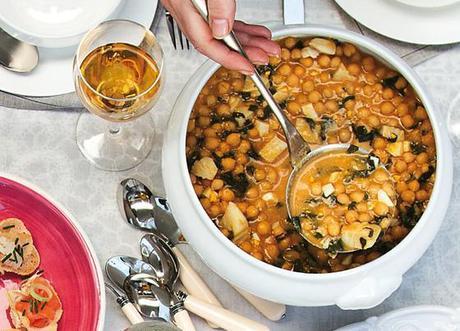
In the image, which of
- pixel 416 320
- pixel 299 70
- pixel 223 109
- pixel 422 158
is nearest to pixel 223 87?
pixel 223 109

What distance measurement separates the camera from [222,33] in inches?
58.1

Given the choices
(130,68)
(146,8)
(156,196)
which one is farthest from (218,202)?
(146,8)

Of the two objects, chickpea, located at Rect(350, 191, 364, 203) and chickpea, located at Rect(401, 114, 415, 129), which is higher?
chickpea, located at Rect(401, 114, 415, 129)

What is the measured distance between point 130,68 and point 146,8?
0.47 feet

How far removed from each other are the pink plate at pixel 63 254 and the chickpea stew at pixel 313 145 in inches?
9.1

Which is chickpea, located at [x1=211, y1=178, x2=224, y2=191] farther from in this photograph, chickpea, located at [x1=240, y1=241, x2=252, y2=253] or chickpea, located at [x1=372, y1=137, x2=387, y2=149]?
chickpea, located at [x1=372, y1=137, x2=387, y2=149]

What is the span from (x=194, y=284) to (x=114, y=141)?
317 millimetres

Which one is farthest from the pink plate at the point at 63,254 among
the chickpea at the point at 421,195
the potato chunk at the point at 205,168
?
the chickpea at the point at 421,195

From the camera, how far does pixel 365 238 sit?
1584 mm

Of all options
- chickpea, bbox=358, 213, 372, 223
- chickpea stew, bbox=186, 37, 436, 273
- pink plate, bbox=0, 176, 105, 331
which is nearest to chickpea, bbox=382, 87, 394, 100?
chickpea stew, bbox=186, 37, 436, 273

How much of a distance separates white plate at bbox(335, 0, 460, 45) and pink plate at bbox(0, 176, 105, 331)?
2.19 ft

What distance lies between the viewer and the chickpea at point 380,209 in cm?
160

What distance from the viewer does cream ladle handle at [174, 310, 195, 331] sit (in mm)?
1694

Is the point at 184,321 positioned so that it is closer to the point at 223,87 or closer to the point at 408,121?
the point at 223,87
